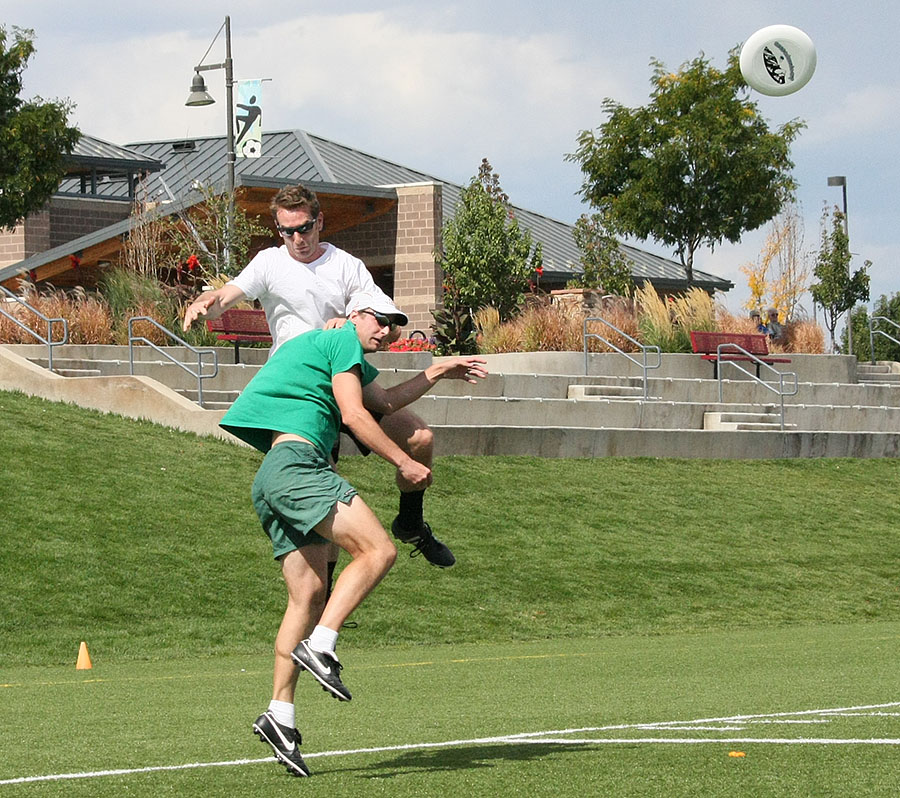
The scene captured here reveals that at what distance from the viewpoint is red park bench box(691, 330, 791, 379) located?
95.2ft

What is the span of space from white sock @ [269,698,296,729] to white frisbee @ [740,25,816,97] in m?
20.9

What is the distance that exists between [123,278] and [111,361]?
4.79m

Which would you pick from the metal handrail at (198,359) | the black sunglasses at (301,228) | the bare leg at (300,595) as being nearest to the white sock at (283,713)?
the bare leg at (300,595)

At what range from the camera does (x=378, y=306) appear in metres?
7.04

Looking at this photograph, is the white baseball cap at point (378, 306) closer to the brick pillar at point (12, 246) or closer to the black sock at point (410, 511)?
the black sock at point (410, 511)

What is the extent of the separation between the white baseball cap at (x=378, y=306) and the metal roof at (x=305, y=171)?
3170 centimetres

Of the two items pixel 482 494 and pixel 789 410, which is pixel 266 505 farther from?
pixel 789 410

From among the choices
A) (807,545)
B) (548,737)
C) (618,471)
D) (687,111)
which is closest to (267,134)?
(687,111)

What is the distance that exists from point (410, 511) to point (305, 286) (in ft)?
4.21

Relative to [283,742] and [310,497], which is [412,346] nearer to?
[310,497]

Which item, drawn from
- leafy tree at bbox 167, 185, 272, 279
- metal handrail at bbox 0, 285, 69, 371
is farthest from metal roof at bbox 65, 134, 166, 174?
metal handrail at bbox 0, 285, 69, 371

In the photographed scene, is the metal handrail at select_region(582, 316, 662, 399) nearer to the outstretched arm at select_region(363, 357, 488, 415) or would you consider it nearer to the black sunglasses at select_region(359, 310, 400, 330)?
the outstretched arm at select_region(363, 357, 488, 415)

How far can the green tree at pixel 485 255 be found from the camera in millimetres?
32312

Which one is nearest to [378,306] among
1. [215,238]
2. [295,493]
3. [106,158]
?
[295,493]
